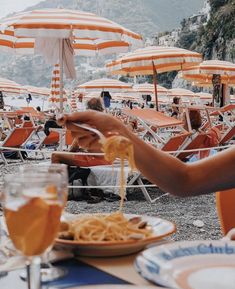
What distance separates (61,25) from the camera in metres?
6.66

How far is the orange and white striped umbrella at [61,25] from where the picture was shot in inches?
262

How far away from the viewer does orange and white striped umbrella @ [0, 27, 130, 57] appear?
8.80m

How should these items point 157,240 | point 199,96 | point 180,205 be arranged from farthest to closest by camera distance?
point 199,96 < point 180,205 < point 157,240

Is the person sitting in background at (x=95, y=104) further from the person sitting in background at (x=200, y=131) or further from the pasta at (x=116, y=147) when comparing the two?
the pasta at (x=116, y=147)

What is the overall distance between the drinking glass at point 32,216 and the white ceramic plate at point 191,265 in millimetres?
195

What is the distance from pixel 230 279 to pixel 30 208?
1.16ft

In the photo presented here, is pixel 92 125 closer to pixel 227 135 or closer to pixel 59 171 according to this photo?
pixel 59 171

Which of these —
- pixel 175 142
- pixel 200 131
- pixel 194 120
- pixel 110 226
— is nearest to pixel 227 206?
pixel 110 226

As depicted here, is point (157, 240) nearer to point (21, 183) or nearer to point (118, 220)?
point (118, 220)

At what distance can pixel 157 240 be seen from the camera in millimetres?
1122

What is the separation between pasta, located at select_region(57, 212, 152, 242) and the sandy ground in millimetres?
2976

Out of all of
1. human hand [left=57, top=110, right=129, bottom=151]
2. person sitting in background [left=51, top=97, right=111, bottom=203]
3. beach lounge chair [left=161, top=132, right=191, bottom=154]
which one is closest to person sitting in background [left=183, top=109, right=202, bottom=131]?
beach lounge chair [left=161, top=132, right=191, bottom=154]

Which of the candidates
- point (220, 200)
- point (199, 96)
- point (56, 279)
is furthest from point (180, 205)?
point (199, 96)

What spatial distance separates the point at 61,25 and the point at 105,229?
19.1ft
